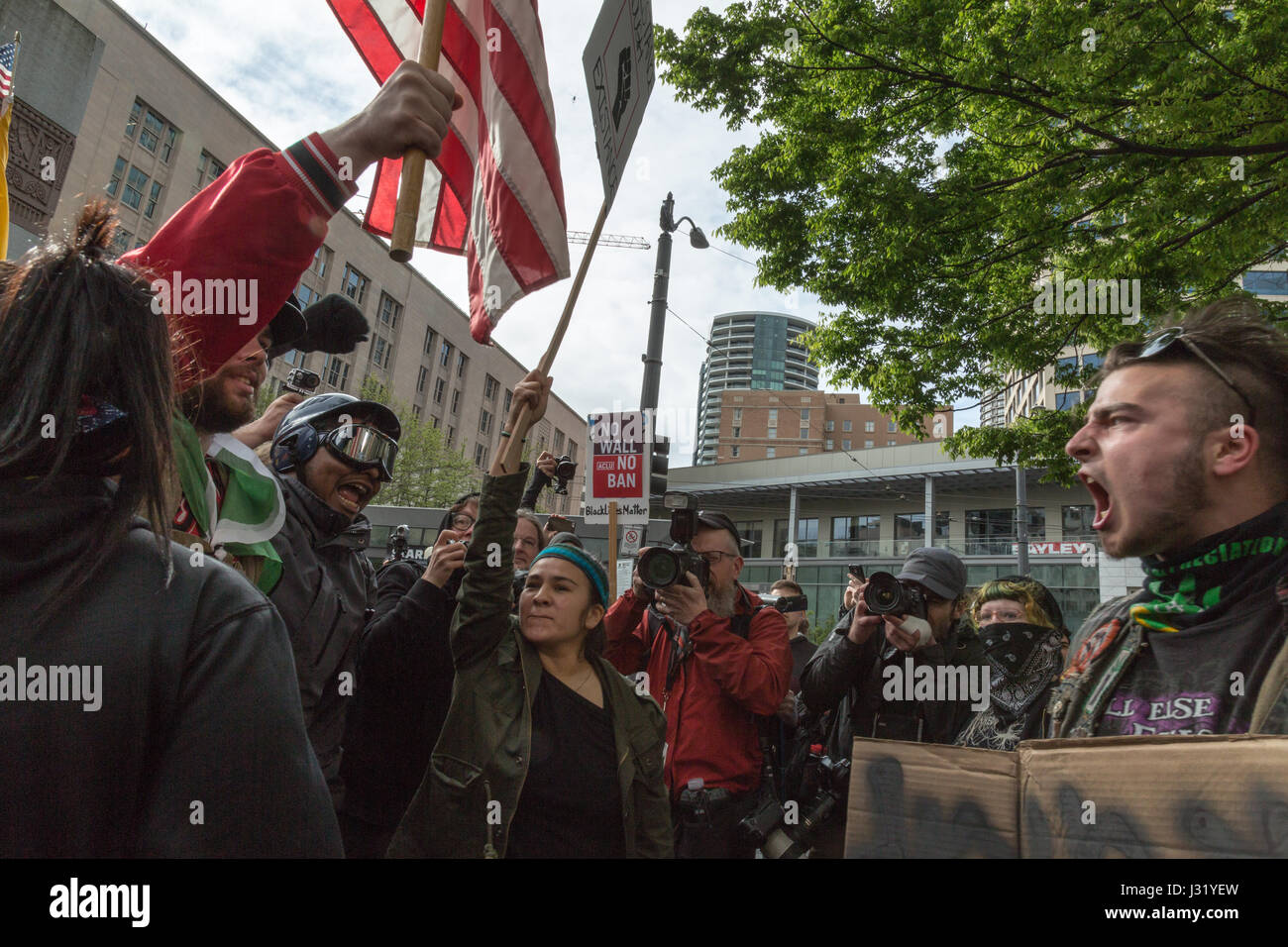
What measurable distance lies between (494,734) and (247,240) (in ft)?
5.51

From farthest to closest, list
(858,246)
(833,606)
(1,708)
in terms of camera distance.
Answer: (833,606) → (858,246) → (1,708)

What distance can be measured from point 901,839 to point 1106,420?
3.31 feet

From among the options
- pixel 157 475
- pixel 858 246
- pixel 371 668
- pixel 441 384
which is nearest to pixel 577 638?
pixel 371 668

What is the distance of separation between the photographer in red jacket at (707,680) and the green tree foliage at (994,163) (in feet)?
13.3

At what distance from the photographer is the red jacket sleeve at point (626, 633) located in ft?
12.0

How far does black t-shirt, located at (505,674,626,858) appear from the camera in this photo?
8.20 feet

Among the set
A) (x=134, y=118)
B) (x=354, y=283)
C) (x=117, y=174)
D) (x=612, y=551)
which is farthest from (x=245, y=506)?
(x=354, y=283)

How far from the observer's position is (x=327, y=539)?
9.55 ft

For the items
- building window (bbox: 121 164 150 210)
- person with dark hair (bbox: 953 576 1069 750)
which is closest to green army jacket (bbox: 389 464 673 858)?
person with dark hair (bbox: 953 576 1069 750)

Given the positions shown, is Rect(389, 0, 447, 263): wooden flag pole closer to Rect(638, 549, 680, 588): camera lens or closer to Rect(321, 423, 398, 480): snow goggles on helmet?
Rect(321, 423, 398, 480): snow goggles on helmet

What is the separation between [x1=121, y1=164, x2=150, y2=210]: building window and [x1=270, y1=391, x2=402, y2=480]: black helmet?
35.2m

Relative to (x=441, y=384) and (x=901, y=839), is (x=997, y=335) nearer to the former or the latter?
(x=901, y=839)

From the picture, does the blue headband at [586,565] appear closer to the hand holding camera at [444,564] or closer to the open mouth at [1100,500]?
the hand holding camera at [444,564]

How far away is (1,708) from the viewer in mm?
843
